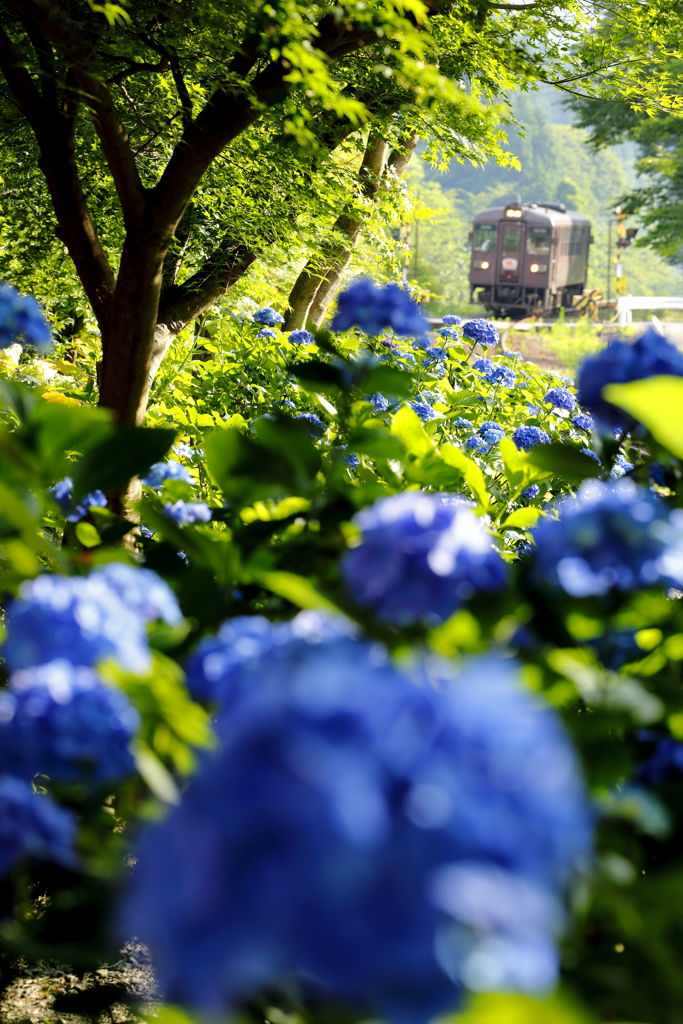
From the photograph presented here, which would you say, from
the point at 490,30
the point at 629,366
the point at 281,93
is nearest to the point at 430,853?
the point at 629,366

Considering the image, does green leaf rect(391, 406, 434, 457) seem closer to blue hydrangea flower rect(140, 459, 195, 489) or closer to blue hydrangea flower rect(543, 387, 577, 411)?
blue hydrangea flower rect(140, 459, 195, 489)

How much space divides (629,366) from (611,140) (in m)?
24.1

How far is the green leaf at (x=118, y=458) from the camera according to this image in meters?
0.82

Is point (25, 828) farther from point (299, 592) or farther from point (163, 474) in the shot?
point (163, 474)

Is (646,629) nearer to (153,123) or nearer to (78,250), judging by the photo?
(78,250)

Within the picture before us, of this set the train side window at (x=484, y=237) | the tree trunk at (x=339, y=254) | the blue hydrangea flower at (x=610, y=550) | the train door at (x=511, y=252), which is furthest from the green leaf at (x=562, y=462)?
the train side window at (x=484, y=237)

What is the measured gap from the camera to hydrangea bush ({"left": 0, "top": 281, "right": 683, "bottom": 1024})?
0.34 m

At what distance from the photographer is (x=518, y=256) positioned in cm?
2552

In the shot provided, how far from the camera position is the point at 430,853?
0.34m

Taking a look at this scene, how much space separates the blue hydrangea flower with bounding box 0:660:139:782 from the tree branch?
2.45m

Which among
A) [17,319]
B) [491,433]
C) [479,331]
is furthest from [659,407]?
[479,331]

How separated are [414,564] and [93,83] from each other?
8.98 feet

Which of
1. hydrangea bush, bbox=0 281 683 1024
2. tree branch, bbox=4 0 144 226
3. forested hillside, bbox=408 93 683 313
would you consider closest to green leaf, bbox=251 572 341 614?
hydrangea bush, bbox=0 281 683 1024

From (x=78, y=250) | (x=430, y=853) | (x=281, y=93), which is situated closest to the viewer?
(x=430, y=853)
